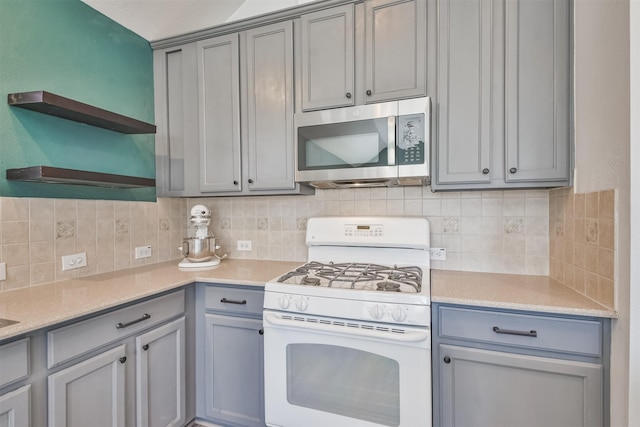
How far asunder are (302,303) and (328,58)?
1344 millimetres

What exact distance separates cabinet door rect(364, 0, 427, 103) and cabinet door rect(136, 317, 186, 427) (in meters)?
1.64

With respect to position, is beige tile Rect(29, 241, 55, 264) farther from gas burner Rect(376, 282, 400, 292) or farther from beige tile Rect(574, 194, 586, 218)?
beige tile Rect(574, 194, 586, 218)

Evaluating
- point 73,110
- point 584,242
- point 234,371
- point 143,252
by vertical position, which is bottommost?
point 234,371

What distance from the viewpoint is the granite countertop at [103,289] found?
113cm

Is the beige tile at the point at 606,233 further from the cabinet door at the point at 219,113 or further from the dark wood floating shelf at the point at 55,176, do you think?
the dark wood floating shelf at the point at 55,176

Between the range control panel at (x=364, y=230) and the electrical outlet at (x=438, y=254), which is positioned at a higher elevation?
the range control panel at (x=364, y=230)

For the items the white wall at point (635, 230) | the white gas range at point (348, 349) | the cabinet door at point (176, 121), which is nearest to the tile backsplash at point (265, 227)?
the cabinet door at point (176, 121)

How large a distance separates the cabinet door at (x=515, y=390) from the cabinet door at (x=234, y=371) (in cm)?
91

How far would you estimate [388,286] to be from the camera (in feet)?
4.64

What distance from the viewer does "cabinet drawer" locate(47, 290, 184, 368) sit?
116 cm

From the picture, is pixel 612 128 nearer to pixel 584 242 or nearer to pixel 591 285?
pixel 584 242

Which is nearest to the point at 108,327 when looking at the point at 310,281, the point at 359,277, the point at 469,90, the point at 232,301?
the point at 232,301

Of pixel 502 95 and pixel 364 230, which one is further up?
pixel 502 95

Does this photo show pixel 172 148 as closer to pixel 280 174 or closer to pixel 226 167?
pixel 226 167
